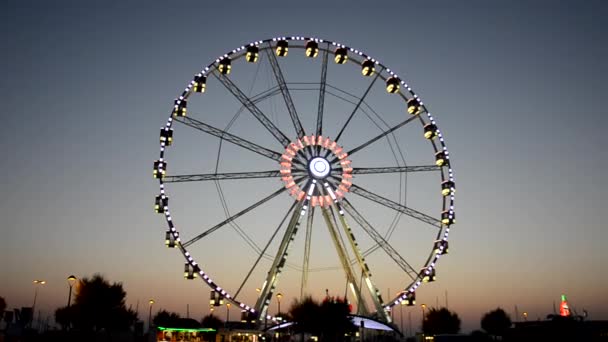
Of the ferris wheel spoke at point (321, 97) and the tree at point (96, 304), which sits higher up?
the ferris wheel spoke at point (321, 97)

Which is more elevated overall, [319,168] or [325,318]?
[319,168]

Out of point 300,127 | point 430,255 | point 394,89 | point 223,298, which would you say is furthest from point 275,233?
point 394,89

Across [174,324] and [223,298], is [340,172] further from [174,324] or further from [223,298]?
[174,324]

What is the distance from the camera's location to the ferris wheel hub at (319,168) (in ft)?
114

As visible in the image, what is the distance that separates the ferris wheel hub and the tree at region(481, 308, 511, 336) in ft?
204

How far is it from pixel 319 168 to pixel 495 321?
6539 centimetres

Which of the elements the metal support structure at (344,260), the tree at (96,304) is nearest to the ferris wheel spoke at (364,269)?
the metal support structure at (344,260)

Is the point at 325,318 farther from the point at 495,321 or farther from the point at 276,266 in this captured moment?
the point at 495,321

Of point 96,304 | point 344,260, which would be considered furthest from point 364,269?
point 96,304

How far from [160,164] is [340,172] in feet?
37.8

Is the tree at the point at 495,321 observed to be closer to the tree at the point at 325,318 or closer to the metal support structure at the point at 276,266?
the tree at the point at 325,318

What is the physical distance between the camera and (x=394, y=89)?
37.9 m

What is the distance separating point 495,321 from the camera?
87500mm

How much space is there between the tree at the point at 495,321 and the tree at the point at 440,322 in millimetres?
5930
